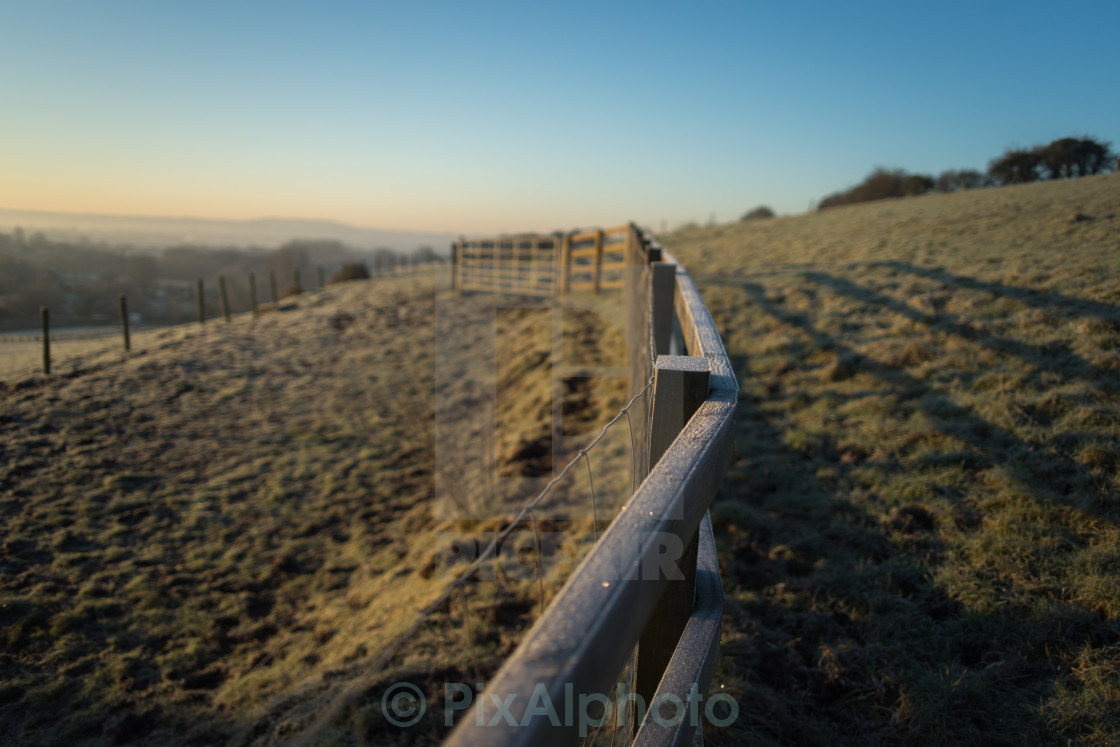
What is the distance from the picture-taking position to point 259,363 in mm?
12070

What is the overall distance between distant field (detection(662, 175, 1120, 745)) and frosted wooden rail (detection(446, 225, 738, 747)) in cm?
106

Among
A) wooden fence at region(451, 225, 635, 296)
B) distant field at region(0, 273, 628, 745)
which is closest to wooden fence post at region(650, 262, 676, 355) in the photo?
distant field at region(0, 273, 628, 745)

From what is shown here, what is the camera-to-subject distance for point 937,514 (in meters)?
3.25

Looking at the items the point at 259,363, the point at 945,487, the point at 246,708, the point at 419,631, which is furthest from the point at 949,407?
the point at 259,363

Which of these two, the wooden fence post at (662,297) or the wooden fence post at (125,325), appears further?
the wooden fence post at (125,325)

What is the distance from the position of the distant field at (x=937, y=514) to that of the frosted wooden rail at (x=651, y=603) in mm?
1064

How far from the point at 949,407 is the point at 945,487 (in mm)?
1115

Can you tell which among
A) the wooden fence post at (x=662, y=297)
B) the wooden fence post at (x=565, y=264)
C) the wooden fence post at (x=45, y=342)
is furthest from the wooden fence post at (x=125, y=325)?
the wooden fence post at (x=662, y=297)

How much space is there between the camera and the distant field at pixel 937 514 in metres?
2.20

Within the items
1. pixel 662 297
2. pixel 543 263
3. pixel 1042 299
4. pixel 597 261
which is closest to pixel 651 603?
pixel 662 297

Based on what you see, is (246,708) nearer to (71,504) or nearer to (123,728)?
(123,728)

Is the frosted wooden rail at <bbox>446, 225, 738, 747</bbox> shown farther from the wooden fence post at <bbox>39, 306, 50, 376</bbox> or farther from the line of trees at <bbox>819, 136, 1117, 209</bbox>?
the wooden fence post at <bbox>39, 306, 50, 376</bbox>

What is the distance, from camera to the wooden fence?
1212 cm

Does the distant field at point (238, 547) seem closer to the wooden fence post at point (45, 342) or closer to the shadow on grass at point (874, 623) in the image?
the wooden fence post at point (45, 342)
